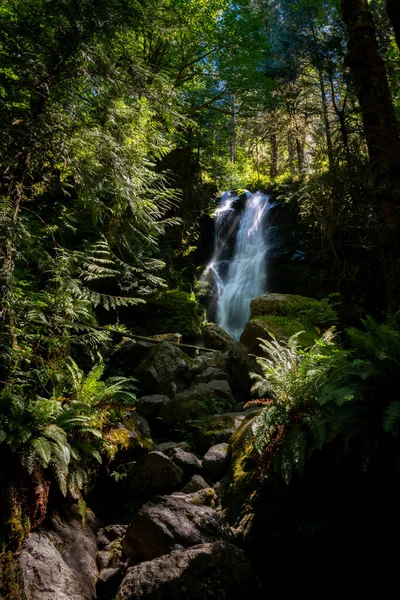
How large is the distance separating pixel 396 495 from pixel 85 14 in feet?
→ 19.2

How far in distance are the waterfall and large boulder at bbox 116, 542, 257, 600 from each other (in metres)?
10.0

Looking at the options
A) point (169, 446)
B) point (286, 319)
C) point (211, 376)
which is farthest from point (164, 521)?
point (286, 319)

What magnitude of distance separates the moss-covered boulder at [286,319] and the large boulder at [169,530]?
523 centimetres

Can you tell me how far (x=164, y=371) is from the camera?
25.0ft

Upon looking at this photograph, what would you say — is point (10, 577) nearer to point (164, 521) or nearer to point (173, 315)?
point (164, 521)

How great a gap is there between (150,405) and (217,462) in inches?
80.6

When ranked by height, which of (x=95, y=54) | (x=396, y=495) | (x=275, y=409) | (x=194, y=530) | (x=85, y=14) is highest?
(x=85, y=14)

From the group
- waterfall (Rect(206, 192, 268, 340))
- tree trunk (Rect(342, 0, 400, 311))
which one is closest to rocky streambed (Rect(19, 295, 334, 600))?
tree trunk (Rect(342, 0, 400, 311))

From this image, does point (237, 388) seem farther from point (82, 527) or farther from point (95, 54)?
point (95, 54)

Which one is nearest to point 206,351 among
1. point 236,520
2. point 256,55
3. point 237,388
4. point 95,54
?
point 237,388

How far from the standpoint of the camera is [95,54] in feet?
14.1

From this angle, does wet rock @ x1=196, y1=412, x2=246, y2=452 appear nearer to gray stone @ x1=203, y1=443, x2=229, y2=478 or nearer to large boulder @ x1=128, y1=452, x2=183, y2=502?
gray stone @ x1=203, y1=443, x2=229, y2=478

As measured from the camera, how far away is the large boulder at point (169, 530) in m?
3.29

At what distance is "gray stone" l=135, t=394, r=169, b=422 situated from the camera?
6.51 metres
